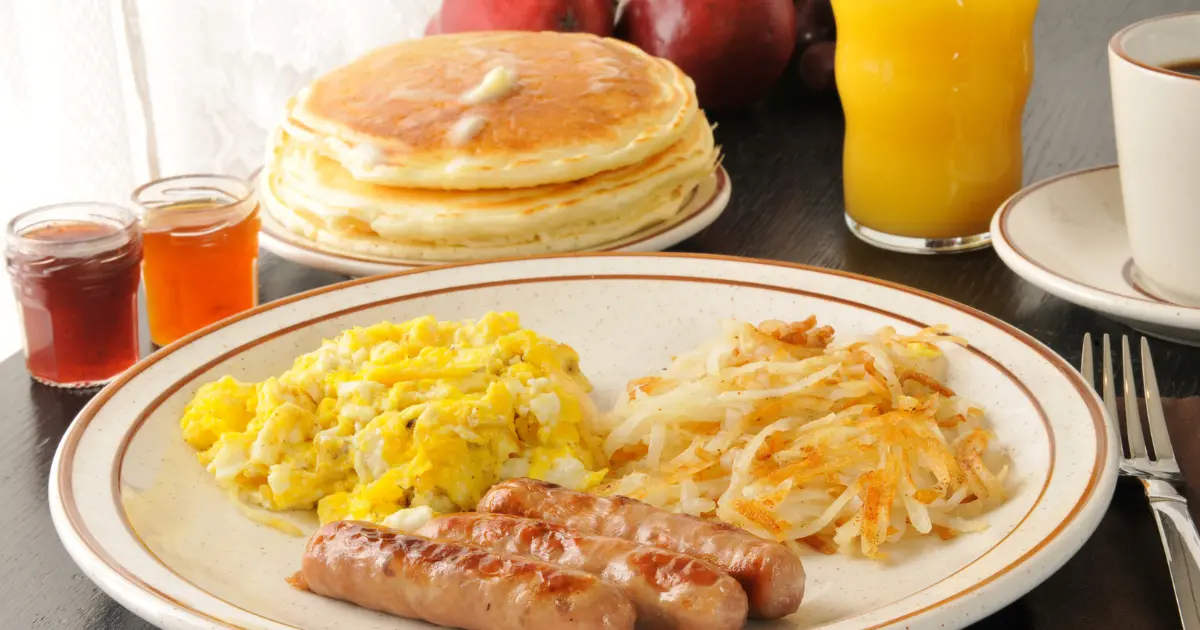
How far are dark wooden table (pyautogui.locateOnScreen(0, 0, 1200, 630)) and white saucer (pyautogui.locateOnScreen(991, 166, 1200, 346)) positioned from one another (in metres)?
0.08

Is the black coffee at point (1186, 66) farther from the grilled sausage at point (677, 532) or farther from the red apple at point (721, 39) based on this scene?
the red apple at point (721, 39)

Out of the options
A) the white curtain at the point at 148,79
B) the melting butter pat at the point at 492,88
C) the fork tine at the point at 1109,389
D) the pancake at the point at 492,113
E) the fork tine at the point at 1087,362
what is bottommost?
the white curtain at the point at 148,79

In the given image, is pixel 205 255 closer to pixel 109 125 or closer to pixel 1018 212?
pixel 1018 212

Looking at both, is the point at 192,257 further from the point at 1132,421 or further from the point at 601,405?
the point at 1132,421

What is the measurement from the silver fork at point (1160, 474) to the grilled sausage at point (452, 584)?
1.96ft

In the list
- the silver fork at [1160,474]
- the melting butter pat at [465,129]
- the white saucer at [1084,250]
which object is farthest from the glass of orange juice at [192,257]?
the silver fork at [1160,474]

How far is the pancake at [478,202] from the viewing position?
2262 millimetres

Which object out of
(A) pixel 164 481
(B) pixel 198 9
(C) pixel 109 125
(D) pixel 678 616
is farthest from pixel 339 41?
(D) pixel 678 616

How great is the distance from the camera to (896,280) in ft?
7.75

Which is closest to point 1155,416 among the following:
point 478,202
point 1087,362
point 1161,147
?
point 1087,362

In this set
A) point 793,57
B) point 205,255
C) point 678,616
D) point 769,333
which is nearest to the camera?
point 678,616

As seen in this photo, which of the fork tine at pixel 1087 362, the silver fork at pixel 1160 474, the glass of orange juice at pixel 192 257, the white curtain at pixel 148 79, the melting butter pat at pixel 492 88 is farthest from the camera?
the white curtain at pixel 148 79

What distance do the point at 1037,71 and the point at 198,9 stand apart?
285cm

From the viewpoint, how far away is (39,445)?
6.13 feet
